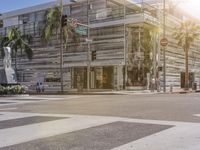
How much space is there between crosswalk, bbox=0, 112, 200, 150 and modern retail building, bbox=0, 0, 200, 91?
1165 inches

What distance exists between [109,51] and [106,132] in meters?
38.5

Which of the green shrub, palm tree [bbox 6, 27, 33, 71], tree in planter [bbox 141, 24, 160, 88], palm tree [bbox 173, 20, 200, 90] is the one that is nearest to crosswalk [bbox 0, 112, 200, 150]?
the green shrub

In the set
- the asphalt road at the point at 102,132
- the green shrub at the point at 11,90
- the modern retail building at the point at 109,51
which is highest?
the modern retail building at the point at 109,51

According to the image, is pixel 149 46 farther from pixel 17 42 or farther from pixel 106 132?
pixel 106 132

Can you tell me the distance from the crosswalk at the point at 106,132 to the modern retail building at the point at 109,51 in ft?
97.1

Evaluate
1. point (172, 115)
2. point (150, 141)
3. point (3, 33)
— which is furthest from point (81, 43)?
point (150, 141)

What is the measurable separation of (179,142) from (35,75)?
50.9 m

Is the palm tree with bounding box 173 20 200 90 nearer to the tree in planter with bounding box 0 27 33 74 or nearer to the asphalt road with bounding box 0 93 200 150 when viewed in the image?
the tree in planter with bounding box 0 27 33 74

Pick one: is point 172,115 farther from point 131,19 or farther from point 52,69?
point 52,69

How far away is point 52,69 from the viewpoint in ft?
186

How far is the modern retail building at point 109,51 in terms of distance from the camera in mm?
48406

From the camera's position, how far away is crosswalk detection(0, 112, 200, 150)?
9047 millimetres

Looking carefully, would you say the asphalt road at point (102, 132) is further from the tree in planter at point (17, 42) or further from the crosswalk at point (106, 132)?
the tree in planter at point (17, 42)

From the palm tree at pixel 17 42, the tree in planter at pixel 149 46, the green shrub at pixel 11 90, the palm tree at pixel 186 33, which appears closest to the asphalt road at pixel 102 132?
the green shrub at pixel 11 90
